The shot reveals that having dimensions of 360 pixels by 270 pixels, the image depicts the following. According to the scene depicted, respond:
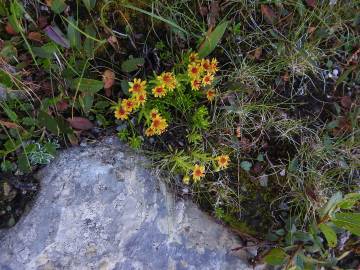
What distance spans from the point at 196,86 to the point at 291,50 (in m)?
0.71

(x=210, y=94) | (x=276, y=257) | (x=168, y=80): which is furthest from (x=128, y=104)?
(x=276, y=257)

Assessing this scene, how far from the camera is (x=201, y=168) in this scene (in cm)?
252

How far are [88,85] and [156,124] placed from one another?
0.40 metres

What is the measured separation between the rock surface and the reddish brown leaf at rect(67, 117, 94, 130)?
0.42 ft

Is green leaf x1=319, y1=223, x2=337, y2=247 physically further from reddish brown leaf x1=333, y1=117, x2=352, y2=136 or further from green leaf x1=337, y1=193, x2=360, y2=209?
reddish brown leaf x1=333, y1=117, x2=352, y2=136

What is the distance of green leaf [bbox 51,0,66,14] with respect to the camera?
7.88 ft

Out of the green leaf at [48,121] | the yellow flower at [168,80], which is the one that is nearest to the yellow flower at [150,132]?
the yellow flower at [168,80]

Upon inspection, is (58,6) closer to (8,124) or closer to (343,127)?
(8,124)

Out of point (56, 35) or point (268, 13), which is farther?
point (268, 13)

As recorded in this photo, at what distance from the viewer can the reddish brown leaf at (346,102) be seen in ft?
9.61

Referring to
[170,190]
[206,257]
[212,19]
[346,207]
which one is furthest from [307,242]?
[212,19]

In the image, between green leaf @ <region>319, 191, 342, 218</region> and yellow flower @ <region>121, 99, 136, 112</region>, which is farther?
green leaf @ <region>319, 191, 342, 218</region>

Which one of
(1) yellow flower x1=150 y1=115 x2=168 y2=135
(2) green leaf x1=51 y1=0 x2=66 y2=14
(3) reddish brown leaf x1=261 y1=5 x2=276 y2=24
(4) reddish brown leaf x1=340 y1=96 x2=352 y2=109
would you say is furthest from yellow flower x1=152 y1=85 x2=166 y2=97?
(4) reddish brown leaf x1=340 y1=96 x2=352 y2=109

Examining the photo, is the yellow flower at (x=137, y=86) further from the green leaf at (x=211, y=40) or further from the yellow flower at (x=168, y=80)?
the green leaf at (x=211, y=40)
